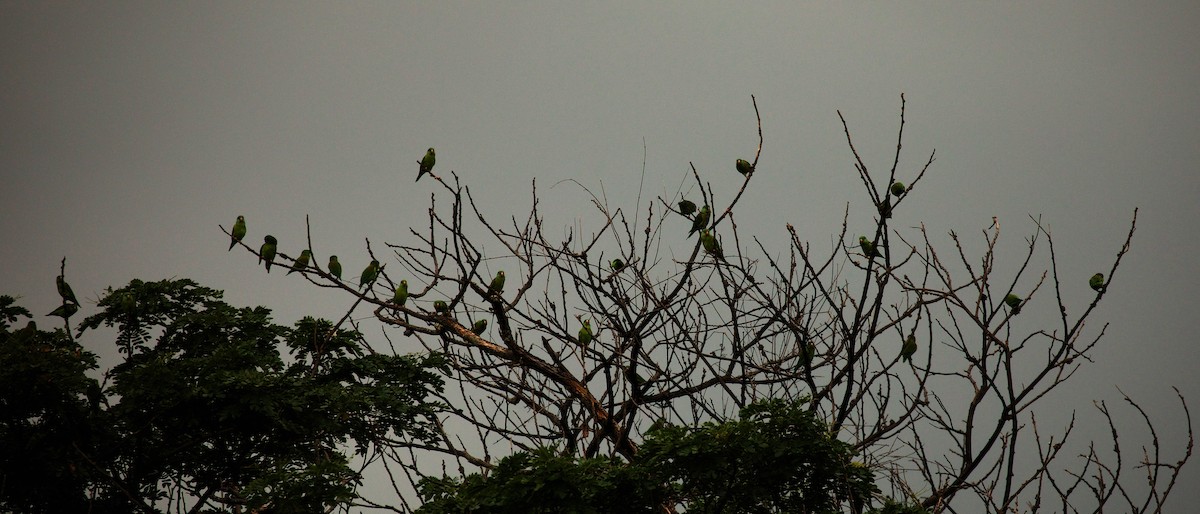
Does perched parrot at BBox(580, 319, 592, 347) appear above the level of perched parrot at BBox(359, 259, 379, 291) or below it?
below

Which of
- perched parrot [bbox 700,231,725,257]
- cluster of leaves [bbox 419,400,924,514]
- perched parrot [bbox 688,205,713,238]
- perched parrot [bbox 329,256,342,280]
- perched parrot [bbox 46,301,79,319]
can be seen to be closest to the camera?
cluster of leaves [bbox 419,400,924,514]

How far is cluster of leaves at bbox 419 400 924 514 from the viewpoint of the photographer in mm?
3041

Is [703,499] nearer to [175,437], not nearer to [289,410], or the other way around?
[289,410]

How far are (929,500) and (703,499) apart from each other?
111 centimetres

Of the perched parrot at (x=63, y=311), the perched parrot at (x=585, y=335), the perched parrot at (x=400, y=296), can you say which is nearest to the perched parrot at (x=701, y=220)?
the perched parrot at (x=585, y=335)

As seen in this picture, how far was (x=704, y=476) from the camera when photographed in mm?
3170

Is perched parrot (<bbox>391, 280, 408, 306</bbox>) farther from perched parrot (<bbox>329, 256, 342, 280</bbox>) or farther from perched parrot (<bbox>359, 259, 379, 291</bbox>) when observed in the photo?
perched parrot (<bbox>329, 256, 342, 280</bbox>)

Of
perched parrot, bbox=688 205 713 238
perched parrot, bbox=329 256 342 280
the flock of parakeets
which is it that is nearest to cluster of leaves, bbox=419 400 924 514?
the flock of parakeets

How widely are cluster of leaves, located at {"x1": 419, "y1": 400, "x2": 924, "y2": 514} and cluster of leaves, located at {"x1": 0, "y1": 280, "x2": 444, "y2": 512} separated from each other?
1513 millimetres

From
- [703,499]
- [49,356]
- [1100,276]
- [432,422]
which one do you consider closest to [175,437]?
[49,356]

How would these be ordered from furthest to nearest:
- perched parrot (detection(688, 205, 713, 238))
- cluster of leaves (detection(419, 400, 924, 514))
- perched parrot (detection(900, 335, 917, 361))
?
perched parrot (detection(900, 335, 917, 361))
perched parrot (detection(688, 205, 713, 238))
cluster of leaves (detection(419, 400, 924, 514))

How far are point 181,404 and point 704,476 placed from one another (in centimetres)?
279

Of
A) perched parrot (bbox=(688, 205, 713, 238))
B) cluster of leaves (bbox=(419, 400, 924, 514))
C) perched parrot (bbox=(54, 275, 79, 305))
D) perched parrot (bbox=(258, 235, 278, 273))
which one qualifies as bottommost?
cluster of leaves (bbox=(419, 400, 924, 514))

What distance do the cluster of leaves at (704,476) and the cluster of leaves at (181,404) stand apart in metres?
1.51
